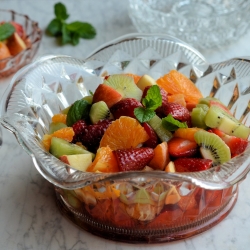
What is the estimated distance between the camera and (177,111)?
52.2 inches

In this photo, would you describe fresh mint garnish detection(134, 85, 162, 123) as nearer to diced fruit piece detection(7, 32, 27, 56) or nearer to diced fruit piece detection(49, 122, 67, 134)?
diced fruit piece detection(49, 122, 67, 134)

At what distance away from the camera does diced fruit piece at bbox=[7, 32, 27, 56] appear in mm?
1938

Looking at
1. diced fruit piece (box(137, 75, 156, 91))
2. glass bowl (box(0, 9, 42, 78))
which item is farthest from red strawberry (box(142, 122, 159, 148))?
glass bowl (box(0, 9, 42, 78))

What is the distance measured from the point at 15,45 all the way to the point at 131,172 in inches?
41.5

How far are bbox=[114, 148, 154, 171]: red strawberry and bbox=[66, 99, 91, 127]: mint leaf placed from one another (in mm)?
220

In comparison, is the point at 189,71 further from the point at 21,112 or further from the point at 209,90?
the point at 21,112

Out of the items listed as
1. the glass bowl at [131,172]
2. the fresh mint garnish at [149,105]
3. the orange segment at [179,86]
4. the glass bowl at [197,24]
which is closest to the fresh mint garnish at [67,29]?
A: the glass bowl at [197,24]

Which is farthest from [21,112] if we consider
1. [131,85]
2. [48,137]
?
[131,85]

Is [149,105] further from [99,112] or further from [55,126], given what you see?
[55,126]

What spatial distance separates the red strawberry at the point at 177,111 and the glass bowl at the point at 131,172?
196mm

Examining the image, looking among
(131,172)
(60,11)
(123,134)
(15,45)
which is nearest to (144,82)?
(123,134)

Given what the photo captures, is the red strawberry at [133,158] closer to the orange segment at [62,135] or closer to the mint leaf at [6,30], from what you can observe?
the orange segment at [62,135]

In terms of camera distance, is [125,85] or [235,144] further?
[125,85]

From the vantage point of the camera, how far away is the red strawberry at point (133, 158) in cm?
117
